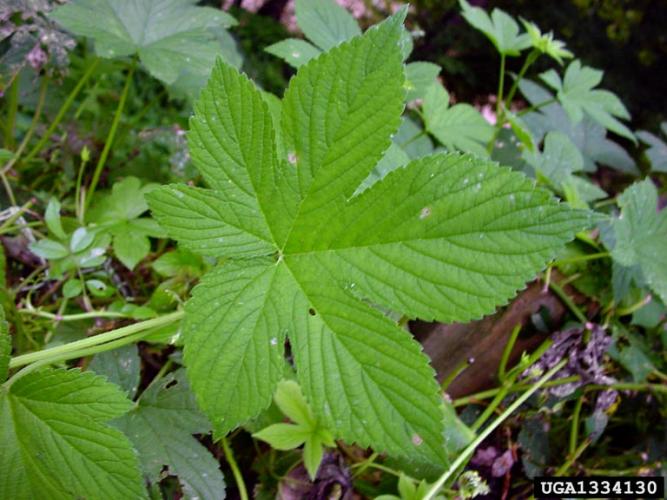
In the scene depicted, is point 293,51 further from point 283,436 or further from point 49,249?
point 283,436

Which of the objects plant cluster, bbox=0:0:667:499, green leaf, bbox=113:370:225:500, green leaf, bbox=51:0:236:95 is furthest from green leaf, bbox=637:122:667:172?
green leaf, bbox=113:370:225:500

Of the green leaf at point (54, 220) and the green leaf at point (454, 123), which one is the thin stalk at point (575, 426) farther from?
the green leaf at point (54, 220)

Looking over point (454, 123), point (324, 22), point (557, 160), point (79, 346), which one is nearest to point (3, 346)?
point (79, 346)

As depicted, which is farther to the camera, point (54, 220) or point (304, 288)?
point (54, 220)

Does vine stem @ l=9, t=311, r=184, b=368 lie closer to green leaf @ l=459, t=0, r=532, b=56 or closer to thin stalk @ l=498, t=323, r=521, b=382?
thin stalk @ l=498, t=323, r=521, b=382

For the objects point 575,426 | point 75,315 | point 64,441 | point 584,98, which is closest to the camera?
point 64,441

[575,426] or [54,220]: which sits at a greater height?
[54,220]

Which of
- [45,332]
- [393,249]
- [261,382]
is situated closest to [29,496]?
[261,382]
